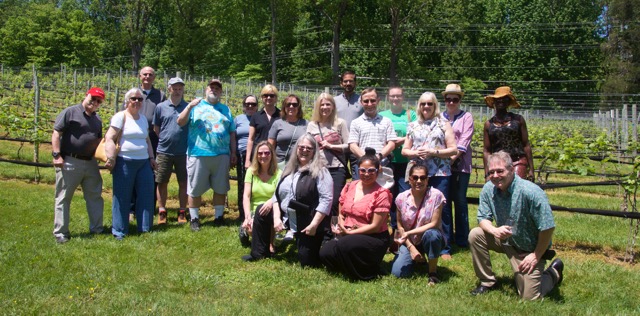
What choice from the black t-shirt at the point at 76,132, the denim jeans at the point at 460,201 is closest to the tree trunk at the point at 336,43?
the denim jeans at the point at 460,201

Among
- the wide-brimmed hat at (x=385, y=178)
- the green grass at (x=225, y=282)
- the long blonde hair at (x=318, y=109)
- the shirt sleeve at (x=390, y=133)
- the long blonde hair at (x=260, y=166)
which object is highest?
the long blonde hair at (x=318, y=109)

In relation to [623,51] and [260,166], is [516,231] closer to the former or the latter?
[260,166]

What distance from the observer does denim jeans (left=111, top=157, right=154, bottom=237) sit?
595cm

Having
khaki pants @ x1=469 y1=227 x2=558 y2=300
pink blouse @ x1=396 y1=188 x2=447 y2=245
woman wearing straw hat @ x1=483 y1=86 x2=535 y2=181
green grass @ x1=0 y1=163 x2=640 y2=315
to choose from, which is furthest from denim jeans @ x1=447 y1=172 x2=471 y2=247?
khaki pants @ x1=469 y1=227 x2=558 y2=300

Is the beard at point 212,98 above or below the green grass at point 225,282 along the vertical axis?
above

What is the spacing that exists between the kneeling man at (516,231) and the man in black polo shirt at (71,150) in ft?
12.2

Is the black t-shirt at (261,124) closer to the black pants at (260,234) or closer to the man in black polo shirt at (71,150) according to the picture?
the black pants at (260,234)

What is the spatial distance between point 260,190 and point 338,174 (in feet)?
2.48

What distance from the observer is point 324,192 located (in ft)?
16.5

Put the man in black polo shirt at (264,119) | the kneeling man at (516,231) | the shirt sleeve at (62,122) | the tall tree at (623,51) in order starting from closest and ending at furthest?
the kneeling man at (516,231)
the shirt sleeve at (62,122)
the man in black polo shirt at (264,119)
the tall tree at (623,51)

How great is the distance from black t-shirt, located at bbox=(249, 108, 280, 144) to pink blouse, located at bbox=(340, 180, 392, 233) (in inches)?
64.5

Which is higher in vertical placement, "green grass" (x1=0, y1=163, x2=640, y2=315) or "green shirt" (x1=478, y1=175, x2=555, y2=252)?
"green shirt" (x1=478, y1=175, x2=555, y2=252)

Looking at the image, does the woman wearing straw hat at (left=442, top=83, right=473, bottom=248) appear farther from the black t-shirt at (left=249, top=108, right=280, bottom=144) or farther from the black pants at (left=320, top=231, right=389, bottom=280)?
the black t-shirt at (left=249, top=108, right=280, bottom=144)

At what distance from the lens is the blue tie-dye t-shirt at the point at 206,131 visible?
626cm
